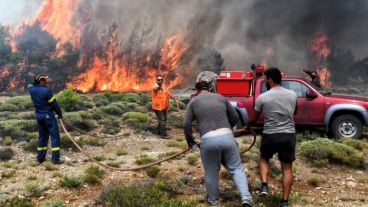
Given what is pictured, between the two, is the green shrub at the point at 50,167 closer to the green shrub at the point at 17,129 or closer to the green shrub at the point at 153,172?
the green shrub at the point at 153,172

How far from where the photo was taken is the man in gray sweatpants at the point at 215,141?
5.30m

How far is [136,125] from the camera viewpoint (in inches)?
565

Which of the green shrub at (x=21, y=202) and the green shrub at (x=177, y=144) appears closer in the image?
the green shrub at (x=21, y=202)

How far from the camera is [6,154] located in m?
9.68

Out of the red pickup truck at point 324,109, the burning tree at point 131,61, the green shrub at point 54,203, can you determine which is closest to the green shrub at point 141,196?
the green shrub at point 54,203

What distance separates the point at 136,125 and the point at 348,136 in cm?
745

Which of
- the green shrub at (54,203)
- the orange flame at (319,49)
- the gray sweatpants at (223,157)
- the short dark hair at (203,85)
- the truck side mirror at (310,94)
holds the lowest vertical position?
the green shrub at (54,203)

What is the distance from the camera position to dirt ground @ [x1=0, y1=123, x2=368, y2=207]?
21.1 ft

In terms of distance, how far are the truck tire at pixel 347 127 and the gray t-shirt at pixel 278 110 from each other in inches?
239

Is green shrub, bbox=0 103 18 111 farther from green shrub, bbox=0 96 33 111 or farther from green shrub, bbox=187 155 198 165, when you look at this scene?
green shrub, bbox=187 155 198 165

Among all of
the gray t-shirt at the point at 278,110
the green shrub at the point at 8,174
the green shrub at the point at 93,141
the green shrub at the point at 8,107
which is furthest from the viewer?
the green shrub at the point at 8,107

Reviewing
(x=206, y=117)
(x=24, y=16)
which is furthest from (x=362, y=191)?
(x=24, y=16)

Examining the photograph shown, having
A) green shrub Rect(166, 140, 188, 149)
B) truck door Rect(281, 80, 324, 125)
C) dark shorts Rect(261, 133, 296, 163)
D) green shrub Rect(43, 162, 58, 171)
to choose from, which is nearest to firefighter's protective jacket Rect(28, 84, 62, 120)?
green shrub Rect(43, 162, 58, 171)

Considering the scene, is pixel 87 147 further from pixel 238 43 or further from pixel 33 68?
pixel 238 43
